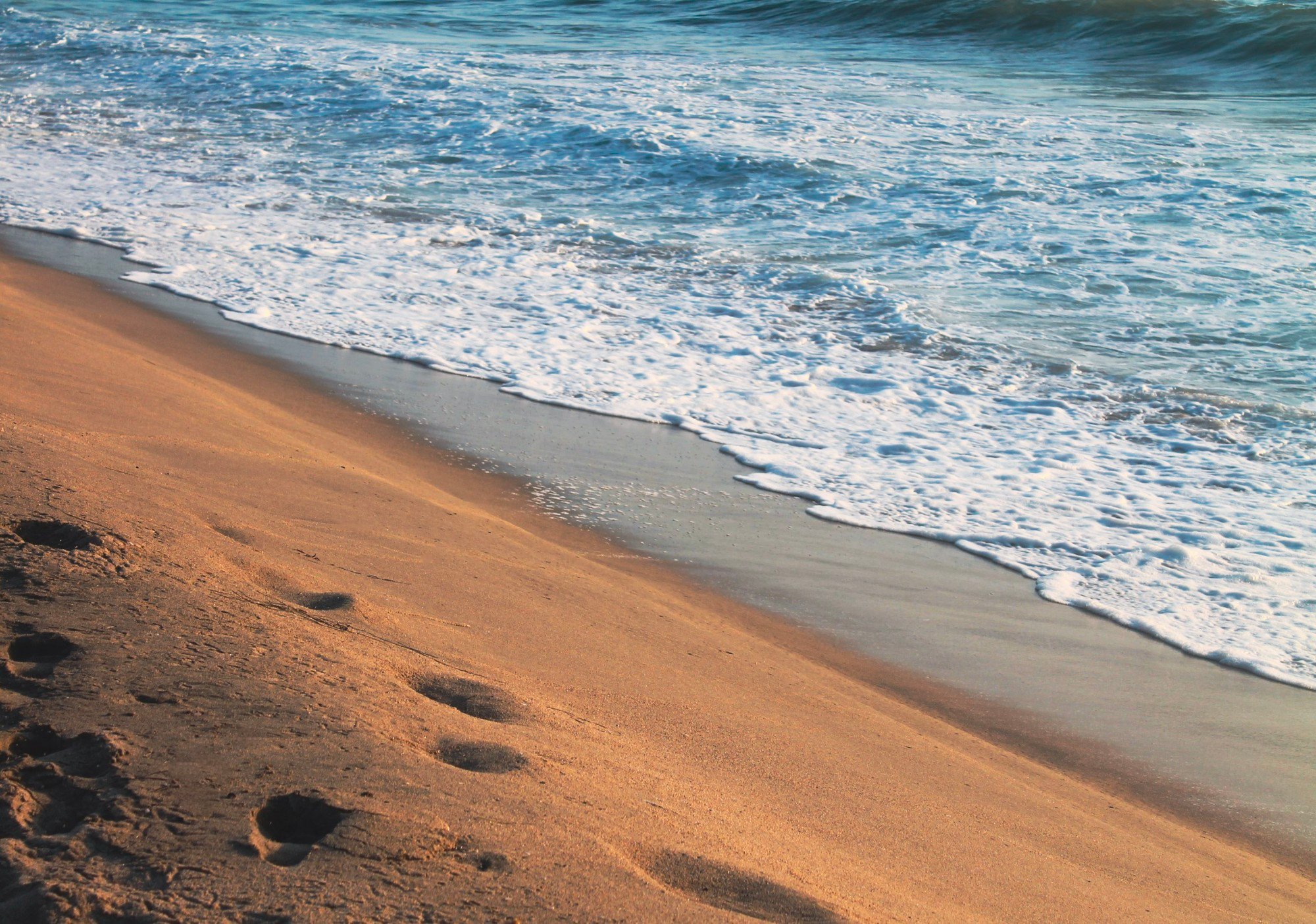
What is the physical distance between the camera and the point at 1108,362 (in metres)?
6.66

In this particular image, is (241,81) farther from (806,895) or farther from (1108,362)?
(806,895)

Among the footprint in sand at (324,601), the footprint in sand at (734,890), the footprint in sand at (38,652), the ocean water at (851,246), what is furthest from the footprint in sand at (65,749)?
the ocean water at (851,246)

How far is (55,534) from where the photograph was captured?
257cm

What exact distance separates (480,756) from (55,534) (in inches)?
49.9

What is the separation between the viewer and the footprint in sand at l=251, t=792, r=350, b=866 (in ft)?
5.49

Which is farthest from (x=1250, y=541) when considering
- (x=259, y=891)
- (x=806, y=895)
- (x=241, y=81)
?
(x=241, y=81)

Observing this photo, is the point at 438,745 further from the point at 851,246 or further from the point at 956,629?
the point at 851,246

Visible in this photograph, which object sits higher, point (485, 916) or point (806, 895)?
point (485, 916)

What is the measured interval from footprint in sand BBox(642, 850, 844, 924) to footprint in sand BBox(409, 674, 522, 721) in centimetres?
61

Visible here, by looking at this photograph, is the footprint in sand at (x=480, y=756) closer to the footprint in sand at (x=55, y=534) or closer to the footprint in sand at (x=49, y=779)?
the footprint in sand at (x=49, y=779)

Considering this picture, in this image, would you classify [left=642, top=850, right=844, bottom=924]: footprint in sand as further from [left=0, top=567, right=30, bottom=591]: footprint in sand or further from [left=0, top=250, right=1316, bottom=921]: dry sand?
[left=0, top=567, right=30, bottom=591]: footprint in sand

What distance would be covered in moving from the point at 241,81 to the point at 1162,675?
16.5 m

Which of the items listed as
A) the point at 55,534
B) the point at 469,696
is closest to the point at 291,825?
→ the point at 469,696

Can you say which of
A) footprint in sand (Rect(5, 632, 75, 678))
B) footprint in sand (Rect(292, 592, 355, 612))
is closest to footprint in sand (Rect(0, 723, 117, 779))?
footprint in sand (Rect(5, 632, 75, 678))
